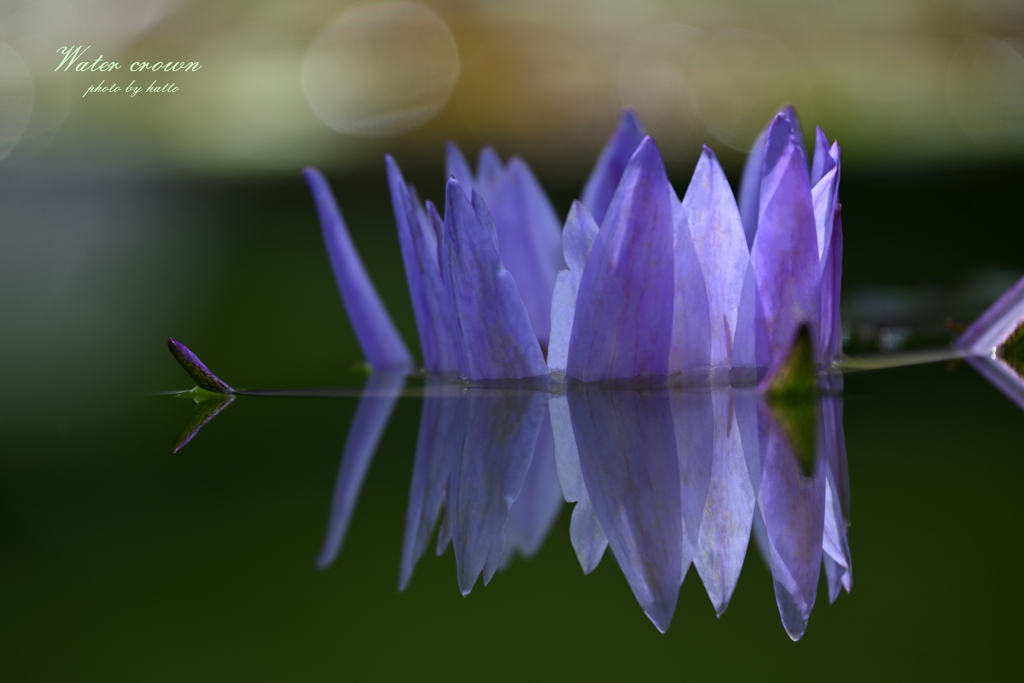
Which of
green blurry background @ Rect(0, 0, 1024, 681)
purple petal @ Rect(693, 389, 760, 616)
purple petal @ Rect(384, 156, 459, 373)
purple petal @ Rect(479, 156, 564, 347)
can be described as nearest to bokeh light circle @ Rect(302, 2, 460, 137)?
green blurry background @ Rect(0, 0, 1024, 681)

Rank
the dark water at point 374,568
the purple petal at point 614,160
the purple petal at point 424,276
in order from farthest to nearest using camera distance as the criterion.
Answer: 1. the purple petal at point 614,160
2. the purple petal at point 424,276
3. the dark water at point 374,568

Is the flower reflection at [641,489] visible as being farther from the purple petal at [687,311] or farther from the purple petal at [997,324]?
the purple petal at [997,324]

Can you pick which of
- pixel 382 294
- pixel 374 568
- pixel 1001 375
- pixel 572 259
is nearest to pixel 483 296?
pixel 572 259

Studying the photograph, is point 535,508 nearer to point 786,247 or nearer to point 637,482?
point 637,482

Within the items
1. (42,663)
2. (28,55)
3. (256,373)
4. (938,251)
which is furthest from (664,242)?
(28,55)

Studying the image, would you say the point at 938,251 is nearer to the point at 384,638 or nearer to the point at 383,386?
the point at 383,386

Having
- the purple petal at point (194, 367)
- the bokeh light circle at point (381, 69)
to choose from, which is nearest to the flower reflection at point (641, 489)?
the purple petal at point (194, 367)
